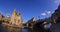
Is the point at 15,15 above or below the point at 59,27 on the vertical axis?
above

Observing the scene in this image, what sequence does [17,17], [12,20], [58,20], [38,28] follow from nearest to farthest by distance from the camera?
[58,20]
[38,28]
[12,20]
[17,17]

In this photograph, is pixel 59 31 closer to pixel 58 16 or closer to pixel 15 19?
pixel 58 16

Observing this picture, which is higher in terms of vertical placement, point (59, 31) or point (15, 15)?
point (15, 15)

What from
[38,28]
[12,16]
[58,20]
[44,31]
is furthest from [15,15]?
[58,20]

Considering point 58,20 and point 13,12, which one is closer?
point 58,20

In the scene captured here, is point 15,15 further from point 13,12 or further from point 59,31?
point 59,31

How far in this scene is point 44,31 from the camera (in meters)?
71.0

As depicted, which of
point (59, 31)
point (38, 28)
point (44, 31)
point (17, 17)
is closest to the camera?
point (59, 31)

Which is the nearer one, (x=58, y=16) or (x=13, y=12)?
(x=58, y=16)

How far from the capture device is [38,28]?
80.4m

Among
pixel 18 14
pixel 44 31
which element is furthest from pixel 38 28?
pixel 18 14

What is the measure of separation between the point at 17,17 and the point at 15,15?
18.0ft

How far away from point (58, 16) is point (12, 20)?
488ft

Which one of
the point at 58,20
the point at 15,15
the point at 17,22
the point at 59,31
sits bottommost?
the point at 59,31
